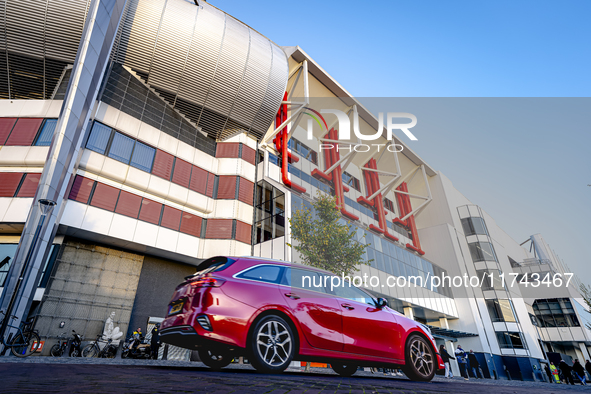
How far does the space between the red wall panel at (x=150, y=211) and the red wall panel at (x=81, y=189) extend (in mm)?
2911

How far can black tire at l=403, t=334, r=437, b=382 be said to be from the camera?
16.8 ft

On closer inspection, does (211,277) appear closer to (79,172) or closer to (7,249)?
(79,172)

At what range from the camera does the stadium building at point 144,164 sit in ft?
51.9

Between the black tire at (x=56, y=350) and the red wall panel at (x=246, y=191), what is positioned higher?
the red wall panel at (x=246, y=191)

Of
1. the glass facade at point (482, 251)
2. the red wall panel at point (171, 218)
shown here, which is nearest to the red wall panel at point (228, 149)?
the red wall panel at point (171, 218)

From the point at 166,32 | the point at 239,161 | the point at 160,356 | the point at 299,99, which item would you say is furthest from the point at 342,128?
the point at 160,356

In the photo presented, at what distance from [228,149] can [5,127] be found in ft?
42.2

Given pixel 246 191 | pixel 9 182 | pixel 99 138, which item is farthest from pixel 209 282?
pixel 246 191

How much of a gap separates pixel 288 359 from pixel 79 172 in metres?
17.9

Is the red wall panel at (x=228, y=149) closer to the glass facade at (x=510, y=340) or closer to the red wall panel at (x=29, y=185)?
the red wall panel at (x=29, y=185)

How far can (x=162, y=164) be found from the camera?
20781 millimetres

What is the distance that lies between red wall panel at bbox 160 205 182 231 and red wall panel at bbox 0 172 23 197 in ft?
23.7

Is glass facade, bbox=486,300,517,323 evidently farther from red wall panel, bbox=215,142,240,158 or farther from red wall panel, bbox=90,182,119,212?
red wall panel, bbox=90,182,119,212

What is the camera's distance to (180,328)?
4.01 m
